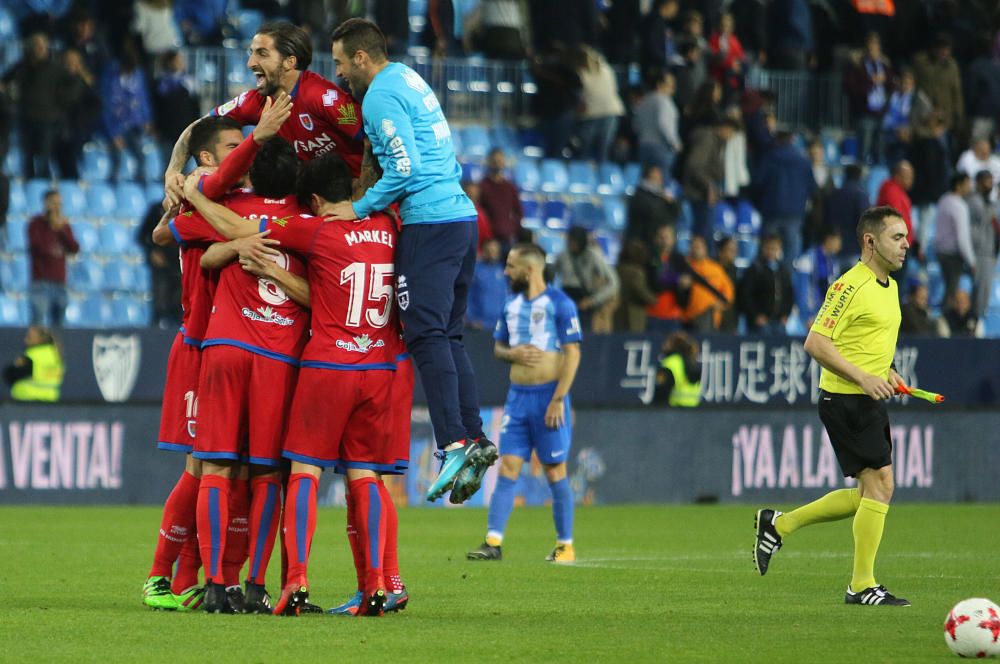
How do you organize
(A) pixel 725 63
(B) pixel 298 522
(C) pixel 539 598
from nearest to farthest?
1. (B) pixel 298 522
2. (C) pixel 539 598
3. (A) pixel 725 63

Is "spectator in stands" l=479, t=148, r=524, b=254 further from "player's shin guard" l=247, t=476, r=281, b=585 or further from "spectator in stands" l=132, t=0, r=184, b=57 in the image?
"player's shin guard" l=247, t=476, r=281, b=585

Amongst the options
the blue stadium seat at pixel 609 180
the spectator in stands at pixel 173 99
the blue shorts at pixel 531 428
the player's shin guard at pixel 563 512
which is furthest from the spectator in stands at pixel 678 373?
the player's shin guard at pixel 563 512

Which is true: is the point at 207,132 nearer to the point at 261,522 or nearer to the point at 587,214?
the point at 261,522

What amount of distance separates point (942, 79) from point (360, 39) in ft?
61.8

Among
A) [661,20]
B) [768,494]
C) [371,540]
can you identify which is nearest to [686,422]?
[768,494]

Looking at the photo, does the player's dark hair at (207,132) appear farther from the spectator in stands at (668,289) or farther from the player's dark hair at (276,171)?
the spectator in stands at (668,289)

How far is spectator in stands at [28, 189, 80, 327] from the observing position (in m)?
18.8

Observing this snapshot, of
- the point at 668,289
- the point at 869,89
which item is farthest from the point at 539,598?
the point at 869,89

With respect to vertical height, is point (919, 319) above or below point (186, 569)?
above

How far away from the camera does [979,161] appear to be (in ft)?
83.2

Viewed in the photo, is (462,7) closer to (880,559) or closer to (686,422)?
(686,422)

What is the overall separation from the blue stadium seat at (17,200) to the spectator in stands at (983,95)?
526 inches

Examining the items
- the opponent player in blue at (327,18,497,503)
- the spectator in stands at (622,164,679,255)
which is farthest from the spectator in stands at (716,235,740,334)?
the opponent player in blue at (327,18,497,503)

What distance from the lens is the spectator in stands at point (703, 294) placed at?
20547 millimetres
